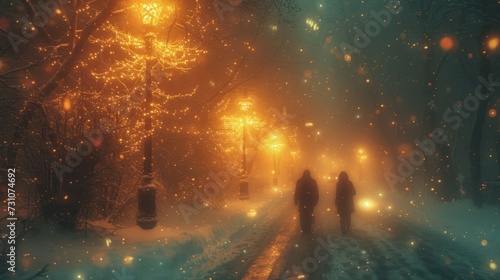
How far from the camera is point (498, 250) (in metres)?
9.38

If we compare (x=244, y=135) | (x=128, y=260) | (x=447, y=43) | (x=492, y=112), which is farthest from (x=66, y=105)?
(x=492, y=112)

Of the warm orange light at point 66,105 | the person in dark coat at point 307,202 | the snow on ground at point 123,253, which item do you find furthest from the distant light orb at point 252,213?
the warm orange light at point 66,105

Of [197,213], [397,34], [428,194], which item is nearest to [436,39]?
[397,34]

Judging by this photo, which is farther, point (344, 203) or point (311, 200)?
point (344, 203)

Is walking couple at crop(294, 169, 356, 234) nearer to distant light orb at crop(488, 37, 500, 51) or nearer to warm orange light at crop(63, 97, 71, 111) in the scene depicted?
warm orange light at crop(63, 97, 71, 111)

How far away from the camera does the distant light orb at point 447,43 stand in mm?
20117

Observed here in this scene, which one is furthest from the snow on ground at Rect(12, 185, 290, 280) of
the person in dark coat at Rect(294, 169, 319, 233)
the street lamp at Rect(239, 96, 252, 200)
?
the street lamp at Rect(239, 96, 252, 200)

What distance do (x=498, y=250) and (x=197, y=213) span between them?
33.0 ft

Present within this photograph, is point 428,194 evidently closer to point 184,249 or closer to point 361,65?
point 361,65

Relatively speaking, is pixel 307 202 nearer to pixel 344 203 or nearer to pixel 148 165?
pixel 344 203

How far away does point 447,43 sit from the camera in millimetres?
20312

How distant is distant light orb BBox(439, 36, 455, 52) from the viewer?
20.1m

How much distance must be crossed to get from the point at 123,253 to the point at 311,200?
266 inches

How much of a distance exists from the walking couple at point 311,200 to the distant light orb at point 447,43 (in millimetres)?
11772
